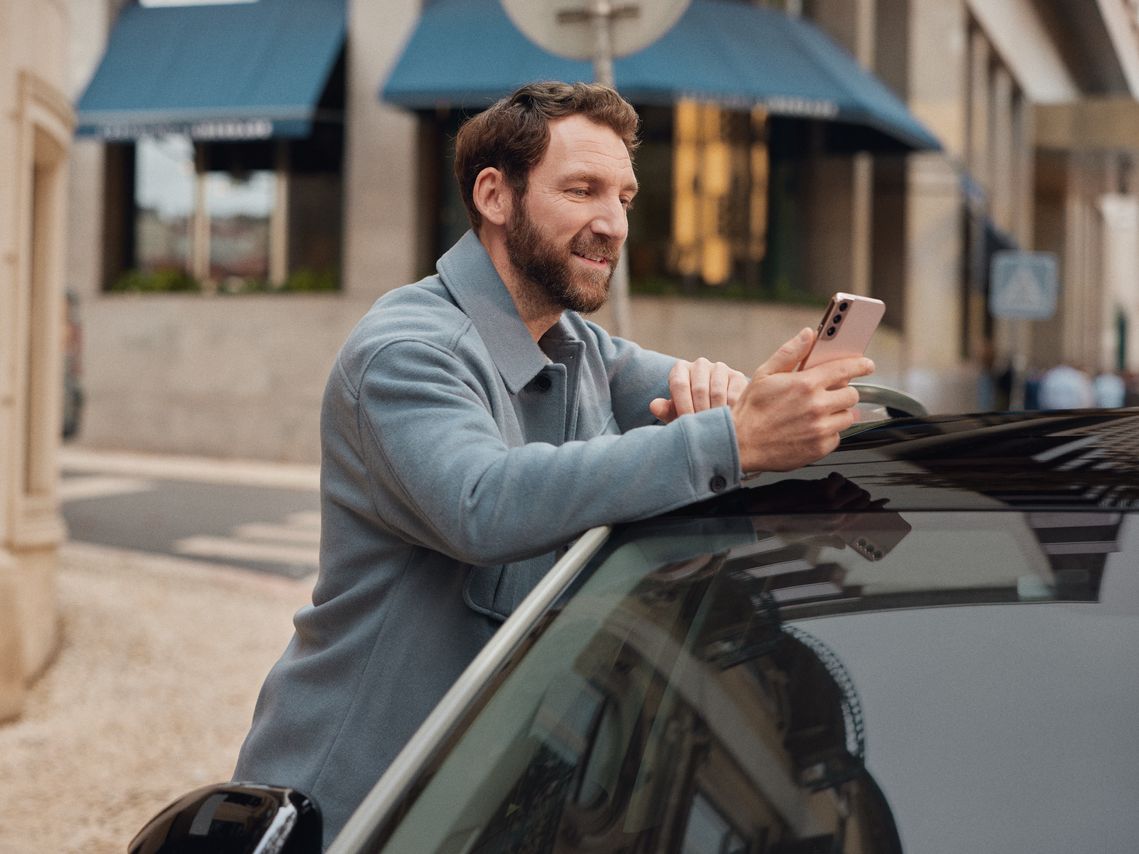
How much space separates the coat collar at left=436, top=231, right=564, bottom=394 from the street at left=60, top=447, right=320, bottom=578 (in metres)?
8.19

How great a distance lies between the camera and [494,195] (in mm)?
2020

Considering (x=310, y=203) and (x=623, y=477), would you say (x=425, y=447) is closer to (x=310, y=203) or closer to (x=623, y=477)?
(x=623, y=477)

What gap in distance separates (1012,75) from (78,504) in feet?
80.2

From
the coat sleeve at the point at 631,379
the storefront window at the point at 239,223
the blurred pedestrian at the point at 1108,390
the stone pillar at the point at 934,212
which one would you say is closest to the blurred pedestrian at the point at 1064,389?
the stone pillar at the point at 934,212

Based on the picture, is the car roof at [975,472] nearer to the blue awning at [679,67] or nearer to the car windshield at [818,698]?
the car windshield at [818,698]

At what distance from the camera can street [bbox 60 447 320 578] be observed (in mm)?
10766

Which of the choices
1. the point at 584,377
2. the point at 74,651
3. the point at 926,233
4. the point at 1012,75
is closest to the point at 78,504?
the point at 74,651

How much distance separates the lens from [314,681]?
186 cm

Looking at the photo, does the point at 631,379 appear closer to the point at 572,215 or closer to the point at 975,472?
the point at 572,215

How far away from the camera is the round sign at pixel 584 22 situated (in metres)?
4.75

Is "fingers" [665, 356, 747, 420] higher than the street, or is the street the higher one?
"fingers" [665, 356, 747, 420]

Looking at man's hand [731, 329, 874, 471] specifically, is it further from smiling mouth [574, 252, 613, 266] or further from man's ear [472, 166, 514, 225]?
man's ear [472, 166, 514, 225]

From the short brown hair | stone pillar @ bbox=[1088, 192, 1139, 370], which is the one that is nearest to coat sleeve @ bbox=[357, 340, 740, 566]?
the short brown hair

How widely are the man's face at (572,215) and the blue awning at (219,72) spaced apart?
603 inches
